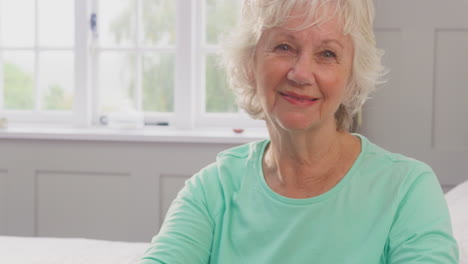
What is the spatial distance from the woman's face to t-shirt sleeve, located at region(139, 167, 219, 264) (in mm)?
258

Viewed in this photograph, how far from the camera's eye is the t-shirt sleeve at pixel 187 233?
140 cm

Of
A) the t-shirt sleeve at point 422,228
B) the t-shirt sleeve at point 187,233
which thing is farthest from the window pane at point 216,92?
the t-shirt sleeve at point 422,228

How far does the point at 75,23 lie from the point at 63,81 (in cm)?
36

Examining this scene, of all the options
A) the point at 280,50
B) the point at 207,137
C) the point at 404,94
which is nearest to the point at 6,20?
the point at 207,137

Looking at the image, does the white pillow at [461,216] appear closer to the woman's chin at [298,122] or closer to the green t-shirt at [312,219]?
the green t-shirt at [312,219]

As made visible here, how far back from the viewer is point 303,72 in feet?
4.31

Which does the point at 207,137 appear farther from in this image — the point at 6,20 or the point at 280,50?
the point at 280,50

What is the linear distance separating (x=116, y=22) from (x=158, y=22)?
24 centimetres

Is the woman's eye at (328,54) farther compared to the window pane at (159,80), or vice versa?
the window pane at (159,80)

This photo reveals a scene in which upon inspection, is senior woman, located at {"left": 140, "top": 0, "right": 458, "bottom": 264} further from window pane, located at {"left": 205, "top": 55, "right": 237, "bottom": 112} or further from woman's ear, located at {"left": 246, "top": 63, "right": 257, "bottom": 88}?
window pane, located at {"left": 205, "top": 55, "right": 237, "bottom": 112}

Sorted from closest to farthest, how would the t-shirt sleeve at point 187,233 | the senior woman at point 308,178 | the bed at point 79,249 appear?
the senior woman at point 308,178
the t-shirt sleeve at point 187,233
the bed at point 79,249

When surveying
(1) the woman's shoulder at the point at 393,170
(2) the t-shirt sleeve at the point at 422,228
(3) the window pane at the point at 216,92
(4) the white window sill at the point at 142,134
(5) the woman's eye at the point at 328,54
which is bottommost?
(4) the white window sill at the point at 142,134

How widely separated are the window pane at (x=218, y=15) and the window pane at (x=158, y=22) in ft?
0.65

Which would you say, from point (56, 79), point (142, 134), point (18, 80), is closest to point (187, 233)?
point (142, 134)
